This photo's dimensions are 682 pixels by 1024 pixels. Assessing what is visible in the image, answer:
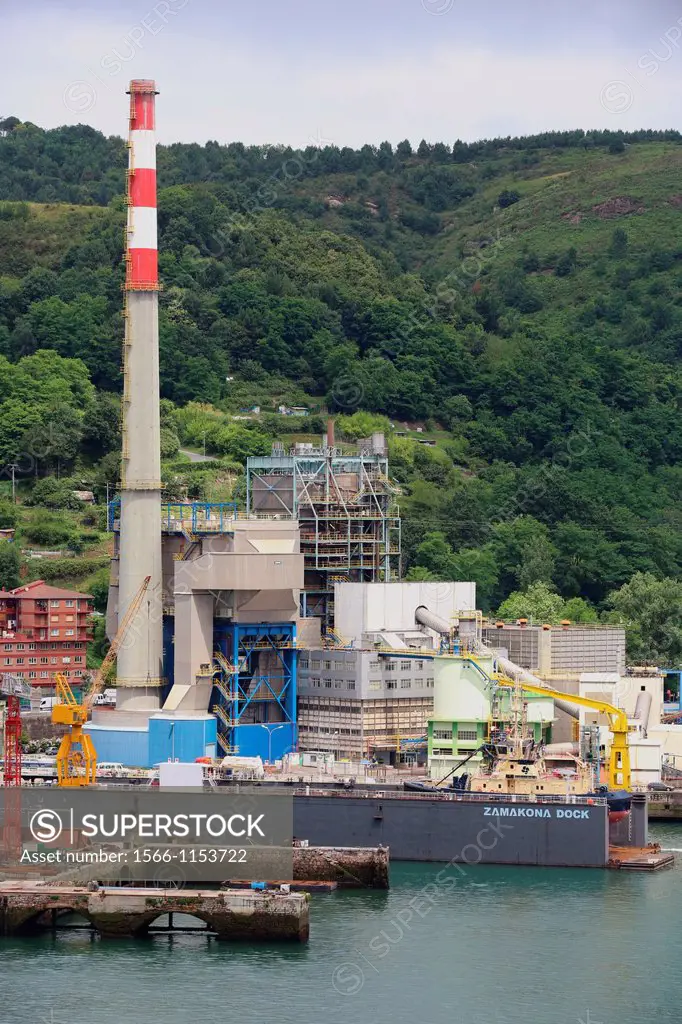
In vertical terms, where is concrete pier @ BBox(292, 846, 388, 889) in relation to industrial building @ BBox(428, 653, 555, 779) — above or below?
below

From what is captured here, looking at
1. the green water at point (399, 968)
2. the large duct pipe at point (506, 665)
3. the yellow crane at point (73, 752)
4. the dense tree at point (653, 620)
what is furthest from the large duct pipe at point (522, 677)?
the dense tree at point (653, 620)

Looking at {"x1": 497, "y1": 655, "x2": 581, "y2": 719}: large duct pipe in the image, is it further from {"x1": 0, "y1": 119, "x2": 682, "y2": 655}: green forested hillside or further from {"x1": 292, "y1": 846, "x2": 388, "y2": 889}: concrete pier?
{"x1": 0, "y1": 119, "x2": 682, "y2": 655}: green forested hillside

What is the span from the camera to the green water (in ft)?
188

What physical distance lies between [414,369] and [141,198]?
219 ft

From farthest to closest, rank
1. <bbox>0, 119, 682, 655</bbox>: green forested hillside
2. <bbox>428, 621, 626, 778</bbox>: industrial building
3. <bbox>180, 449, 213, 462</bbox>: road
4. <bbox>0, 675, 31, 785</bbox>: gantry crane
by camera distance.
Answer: <bbox>0, 119, 682, 655</bbox>: green forested hillside, <bbox>180, 449, 213, 462</bbox>: road, <bbox>428, 621, 626, 778</bbox>: industrial building, <bbox>0, 675, 31, 785</bbox>: gantry crane

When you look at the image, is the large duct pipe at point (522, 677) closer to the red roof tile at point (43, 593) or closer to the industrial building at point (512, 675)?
the industrial building at point (512, 675)

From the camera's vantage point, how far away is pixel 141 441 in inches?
3501

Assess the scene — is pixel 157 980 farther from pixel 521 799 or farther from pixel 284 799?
pixel 521 799

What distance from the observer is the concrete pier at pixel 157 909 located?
6381cm

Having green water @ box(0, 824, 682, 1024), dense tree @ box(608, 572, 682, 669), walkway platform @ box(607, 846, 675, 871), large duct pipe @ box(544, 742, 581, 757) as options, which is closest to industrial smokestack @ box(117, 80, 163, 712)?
large duct pipe @ box(544, 742, 581, 757)

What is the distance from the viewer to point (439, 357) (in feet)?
515

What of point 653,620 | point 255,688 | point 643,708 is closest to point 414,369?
point 653,620

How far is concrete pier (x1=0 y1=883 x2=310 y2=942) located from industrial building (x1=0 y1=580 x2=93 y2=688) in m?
35.3

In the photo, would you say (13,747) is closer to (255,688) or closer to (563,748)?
(255,688)
